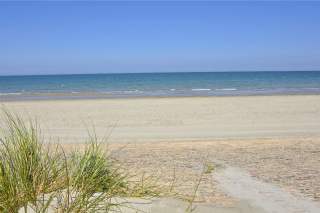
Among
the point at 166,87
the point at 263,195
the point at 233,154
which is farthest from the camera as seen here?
the point at 166,87

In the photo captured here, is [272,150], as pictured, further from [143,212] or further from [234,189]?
[143,212]

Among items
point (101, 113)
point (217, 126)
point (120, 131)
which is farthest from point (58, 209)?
point (101, 113)

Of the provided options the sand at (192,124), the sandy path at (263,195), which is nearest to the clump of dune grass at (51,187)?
the sandy path at (263,195)

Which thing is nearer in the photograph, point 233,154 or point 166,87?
point 233,154

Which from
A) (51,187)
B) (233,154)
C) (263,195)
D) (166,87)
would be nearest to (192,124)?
(233,154)

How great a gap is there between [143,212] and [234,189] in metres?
1.61

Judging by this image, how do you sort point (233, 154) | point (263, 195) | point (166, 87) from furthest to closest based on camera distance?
point (166, 87), point (233, 154), point (263, 195)

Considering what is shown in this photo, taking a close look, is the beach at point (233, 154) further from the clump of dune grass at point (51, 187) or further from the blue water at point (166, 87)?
the blue water at point (166, 87)

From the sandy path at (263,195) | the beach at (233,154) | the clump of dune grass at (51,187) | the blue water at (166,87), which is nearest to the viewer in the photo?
the clump of dune grass at (51,187)

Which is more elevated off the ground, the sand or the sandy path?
the sandy path

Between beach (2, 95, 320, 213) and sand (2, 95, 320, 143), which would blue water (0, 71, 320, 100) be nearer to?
sand (2, 95, 320, 143)

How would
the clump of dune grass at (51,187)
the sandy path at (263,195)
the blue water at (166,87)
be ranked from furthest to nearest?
1. the blue water at (166,87)
2. the sandy path at (263,195)
3. the clump of dune grass at (51,187)

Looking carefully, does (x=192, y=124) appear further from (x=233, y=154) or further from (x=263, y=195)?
(x=263, y=195)

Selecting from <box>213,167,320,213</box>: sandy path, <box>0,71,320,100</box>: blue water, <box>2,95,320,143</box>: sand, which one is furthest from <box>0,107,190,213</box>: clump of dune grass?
<box>0,71,320,100</box>: blue water
